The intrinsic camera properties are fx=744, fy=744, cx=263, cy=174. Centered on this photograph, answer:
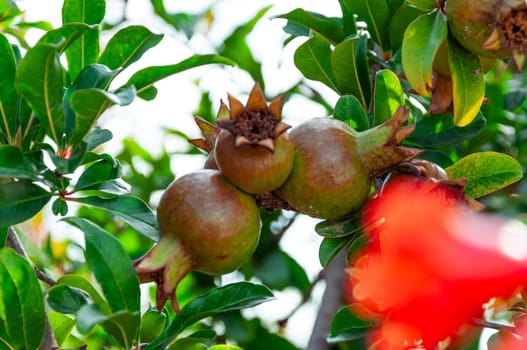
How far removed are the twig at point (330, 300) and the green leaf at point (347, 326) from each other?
46cm

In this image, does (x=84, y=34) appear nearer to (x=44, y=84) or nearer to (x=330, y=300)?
(x=44, y=84)

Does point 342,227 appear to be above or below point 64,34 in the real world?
below

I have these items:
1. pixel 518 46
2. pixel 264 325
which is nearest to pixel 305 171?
pixel 518 46

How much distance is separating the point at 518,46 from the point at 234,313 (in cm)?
139

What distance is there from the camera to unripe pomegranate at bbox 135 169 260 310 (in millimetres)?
1231

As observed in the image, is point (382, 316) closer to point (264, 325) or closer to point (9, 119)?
point (9, 119)

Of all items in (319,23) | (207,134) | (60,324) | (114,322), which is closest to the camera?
(114,322)

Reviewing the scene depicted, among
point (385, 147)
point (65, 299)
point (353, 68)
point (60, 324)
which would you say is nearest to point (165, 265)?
point (65, 299)

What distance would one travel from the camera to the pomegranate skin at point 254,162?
123cm

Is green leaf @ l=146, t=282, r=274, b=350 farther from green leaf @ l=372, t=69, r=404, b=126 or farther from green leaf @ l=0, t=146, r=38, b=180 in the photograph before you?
green leaf @ l=372, t=69, r=404, b=126

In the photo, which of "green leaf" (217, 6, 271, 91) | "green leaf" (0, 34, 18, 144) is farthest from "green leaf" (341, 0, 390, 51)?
"green leaf" (217, 6, 271, 91)

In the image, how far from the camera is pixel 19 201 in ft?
4.32

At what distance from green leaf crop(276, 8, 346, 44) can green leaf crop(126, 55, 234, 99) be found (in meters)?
0.29

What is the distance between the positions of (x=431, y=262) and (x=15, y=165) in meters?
0.72
